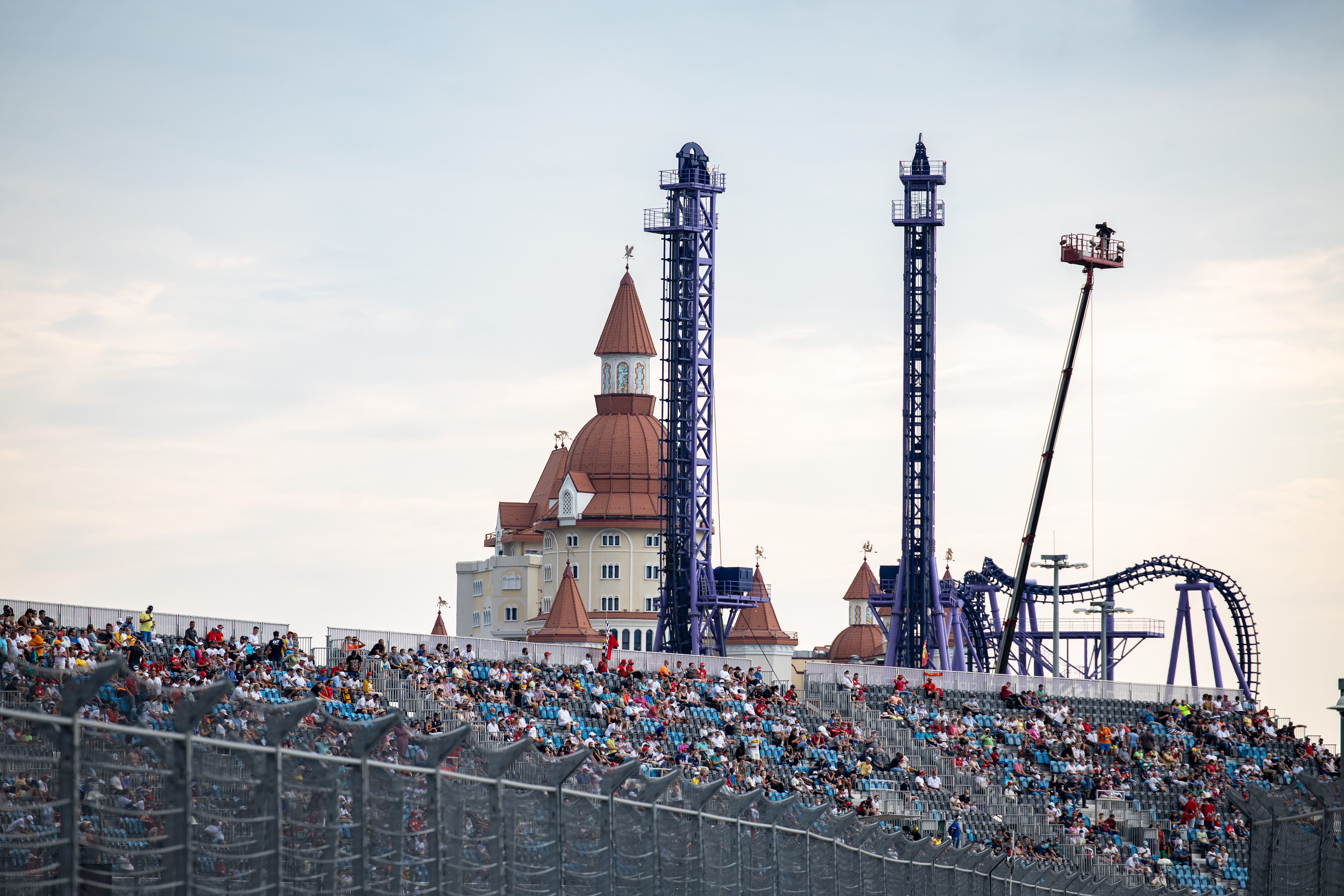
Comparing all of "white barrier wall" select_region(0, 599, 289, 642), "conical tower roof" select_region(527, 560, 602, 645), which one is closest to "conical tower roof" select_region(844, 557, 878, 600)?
"conical tower roof" select_region(527, 560, 602, 645)

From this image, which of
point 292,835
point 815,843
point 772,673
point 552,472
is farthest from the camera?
point 552,472

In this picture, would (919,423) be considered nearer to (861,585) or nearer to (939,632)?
(939,632)

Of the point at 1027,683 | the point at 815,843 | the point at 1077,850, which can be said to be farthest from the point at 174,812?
the point at 1027,683

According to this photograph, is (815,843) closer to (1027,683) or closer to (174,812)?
(174,812)

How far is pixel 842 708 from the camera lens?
5278 centimetres

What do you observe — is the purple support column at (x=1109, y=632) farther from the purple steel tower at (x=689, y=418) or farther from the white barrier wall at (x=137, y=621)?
the white barrier wall at (x=137, y=621)

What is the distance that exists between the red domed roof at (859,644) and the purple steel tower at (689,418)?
65.6 metres

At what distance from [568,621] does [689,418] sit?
137 feet

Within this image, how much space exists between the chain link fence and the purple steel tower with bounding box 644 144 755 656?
53.9m

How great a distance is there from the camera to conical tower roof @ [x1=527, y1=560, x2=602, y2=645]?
116 metres

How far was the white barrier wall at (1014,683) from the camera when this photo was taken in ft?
186

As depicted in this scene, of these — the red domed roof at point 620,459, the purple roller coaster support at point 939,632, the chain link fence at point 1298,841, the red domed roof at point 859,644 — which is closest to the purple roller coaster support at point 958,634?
the purple roller coaster support at point 939,632

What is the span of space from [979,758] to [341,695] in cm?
2100

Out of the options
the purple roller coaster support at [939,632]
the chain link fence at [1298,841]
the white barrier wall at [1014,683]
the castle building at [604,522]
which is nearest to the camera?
the chain link fence at [1298,841]
